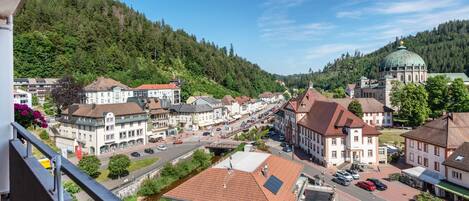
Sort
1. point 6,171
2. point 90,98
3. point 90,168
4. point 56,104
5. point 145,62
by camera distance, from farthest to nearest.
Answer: point 145,62 → point 90,98 → point 56,104 → point 90,168 → point 6,171

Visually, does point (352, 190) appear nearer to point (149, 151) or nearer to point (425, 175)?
point (425, 175)

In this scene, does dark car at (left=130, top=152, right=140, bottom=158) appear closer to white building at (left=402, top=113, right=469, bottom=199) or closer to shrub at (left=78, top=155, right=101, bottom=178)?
shrub at (left=78, top=155, right=101, bottom=178)

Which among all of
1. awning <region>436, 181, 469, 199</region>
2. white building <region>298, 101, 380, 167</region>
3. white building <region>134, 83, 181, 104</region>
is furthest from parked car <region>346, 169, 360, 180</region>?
white building <region>134, 83, 181, 104</region>

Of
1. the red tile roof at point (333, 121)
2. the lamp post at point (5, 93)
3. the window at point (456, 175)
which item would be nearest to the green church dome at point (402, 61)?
the red tile roof at point (333, 121)

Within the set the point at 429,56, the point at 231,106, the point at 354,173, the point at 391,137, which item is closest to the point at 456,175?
the point at 354,173

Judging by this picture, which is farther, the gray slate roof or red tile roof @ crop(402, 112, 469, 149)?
the gray slate roof

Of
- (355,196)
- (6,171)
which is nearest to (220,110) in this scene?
(355,196)

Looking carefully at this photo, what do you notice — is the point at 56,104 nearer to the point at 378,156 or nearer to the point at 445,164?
→ the point at 378,156
